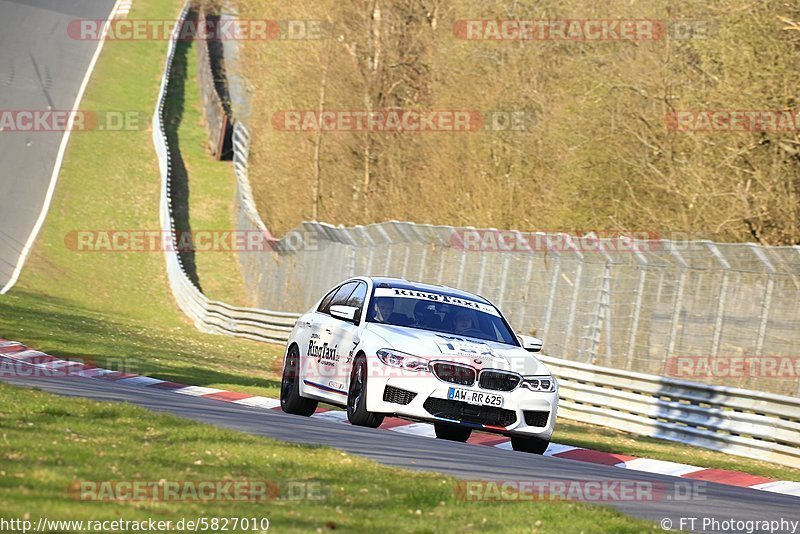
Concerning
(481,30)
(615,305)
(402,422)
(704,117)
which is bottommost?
(402,422)

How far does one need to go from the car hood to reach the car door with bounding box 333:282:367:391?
0.66 feet

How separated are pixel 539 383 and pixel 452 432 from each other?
63.2 inches

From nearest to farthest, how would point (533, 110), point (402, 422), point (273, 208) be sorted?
point (402, 422), point (533, 110), point (273, 208)

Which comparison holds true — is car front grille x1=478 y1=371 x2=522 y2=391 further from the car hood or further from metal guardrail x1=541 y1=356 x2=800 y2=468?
metal guardrail x1=541 y1=356 x2=800 y2=468

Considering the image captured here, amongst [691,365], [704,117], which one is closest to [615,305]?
[691,365]

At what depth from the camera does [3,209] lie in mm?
43438

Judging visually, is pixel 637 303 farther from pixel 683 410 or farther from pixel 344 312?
pixel 344 312

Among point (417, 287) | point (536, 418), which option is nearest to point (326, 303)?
point (417, 287)

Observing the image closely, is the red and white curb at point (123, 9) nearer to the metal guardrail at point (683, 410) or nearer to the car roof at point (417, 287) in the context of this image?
the metal guardrail at point (683, 410)

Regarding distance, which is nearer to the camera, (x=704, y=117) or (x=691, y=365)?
(x=691, y=365)

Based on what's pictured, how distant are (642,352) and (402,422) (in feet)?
18.0

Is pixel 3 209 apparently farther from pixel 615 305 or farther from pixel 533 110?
pixel 615 305

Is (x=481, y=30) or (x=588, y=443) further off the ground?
(x=481, y=30)

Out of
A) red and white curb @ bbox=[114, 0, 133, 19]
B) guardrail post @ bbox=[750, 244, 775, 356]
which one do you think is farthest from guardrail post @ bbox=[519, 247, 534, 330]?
red and white curb @ bbox=[114, 0, 133, 19]
